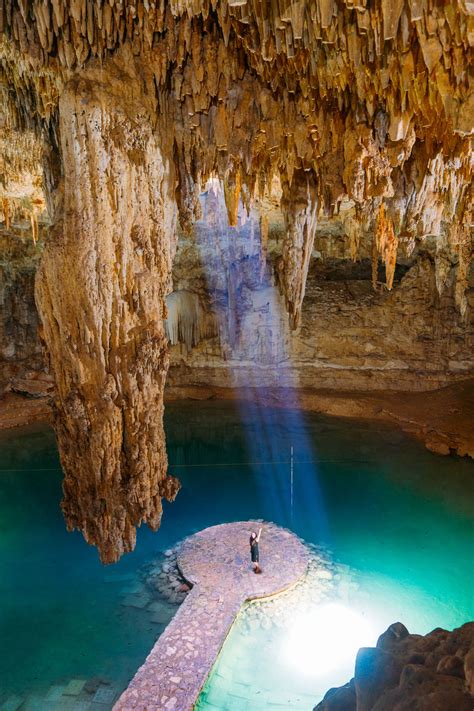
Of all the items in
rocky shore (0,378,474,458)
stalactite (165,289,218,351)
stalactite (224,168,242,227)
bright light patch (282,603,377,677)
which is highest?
stalactite (224,168,242,227)

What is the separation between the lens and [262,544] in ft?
21.7

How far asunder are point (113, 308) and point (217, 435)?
779 cm

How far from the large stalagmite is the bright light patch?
6.37ft

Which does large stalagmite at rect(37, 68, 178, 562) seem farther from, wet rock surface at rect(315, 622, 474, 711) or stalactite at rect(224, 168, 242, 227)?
wet rock surface at rect(315, 622, 474, 711)

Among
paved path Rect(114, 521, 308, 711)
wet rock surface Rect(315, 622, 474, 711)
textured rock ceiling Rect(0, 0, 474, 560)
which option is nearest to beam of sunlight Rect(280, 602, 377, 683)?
paved path Rect(114, 521, 308, 711)

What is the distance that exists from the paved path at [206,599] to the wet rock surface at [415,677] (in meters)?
2.43

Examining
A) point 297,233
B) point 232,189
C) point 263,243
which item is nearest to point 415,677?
point 232,189

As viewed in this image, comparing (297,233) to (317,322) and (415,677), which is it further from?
(317,322)

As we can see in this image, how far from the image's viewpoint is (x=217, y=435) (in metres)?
11.4

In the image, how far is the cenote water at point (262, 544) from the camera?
182 inches

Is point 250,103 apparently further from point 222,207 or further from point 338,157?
point 222,207

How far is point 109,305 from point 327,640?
381cm

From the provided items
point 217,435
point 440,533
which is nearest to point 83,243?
point 440,533

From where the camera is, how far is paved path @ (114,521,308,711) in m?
4.18
